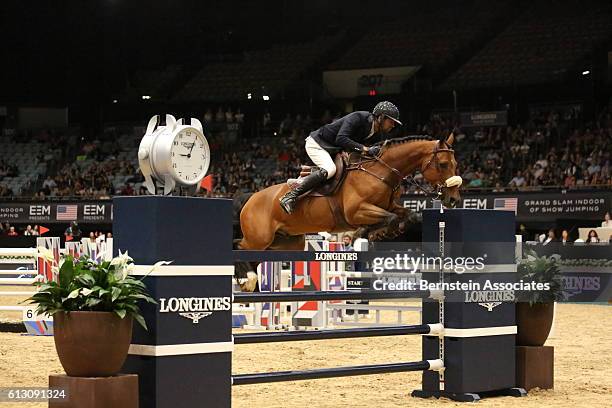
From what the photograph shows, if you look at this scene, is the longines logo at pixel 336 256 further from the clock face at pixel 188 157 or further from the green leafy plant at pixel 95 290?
the green leafy plant at pixel 95 290

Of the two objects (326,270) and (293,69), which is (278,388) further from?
(293,69)

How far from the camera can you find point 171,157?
17.9 feet

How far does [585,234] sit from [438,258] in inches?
513

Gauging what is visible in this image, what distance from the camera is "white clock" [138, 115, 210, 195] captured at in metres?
5.47

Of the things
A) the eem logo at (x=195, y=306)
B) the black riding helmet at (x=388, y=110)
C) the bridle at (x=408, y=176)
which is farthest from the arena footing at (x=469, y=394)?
the black riding helmet at (x=388, y=110)

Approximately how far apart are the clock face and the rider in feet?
12.7

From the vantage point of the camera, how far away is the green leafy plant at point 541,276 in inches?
305

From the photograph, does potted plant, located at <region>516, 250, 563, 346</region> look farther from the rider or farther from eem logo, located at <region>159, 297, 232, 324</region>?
eem logo, located at <region>159, 297, 232, 324</region>

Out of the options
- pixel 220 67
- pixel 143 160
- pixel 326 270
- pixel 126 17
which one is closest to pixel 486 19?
pixel 220 67

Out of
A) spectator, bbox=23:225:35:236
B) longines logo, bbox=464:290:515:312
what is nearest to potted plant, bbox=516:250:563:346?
longines logo, bbox=464:290:515:312

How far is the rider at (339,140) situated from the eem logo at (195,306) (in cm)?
415

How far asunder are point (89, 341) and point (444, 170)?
16.0 ft

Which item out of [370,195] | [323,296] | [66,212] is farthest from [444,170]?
[66,212]

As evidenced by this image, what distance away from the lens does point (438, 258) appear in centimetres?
733
